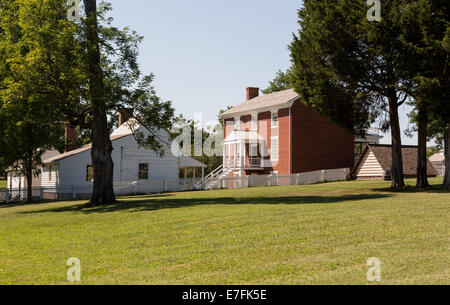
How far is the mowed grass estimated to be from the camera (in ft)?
24.8

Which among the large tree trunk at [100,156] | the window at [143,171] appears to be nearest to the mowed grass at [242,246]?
the large tree trunk at [100,156]

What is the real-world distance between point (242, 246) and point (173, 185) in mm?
28630

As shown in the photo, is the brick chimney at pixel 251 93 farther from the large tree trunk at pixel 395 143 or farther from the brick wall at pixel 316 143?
the large tree trunk at pixel 395 143

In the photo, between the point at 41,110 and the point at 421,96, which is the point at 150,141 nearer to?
the point at 41,110

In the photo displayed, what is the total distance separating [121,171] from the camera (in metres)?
39.2

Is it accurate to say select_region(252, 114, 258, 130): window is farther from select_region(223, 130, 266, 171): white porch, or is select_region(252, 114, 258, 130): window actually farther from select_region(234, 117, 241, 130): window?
select_region(234, 117, 241, 130): window

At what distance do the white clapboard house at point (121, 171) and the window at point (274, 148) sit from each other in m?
7.28

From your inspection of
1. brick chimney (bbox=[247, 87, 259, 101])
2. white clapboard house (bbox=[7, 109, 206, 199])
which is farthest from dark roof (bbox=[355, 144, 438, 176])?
brick chimney (bbox=[247, 87, 259, 101])

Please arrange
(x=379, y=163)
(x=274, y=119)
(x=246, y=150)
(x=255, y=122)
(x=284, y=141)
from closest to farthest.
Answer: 1. (x=379, y=163)
2. (x=284, y=141)
3. (x=274, y=119)
4. (x=246, y=150)
5. (x=255, y=122)

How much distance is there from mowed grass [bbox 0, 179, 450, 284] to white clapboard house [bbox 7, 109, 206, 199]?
2022 centimetres

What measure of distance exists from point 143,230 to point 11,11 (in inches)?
629

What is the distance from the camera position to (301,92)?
94.2 feet

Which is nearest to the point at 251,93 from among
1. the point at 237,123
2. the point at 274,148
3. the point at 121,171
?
the point at 237,123

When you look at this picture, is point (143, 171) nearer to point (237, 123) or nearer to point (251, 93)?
point (237, 123)
